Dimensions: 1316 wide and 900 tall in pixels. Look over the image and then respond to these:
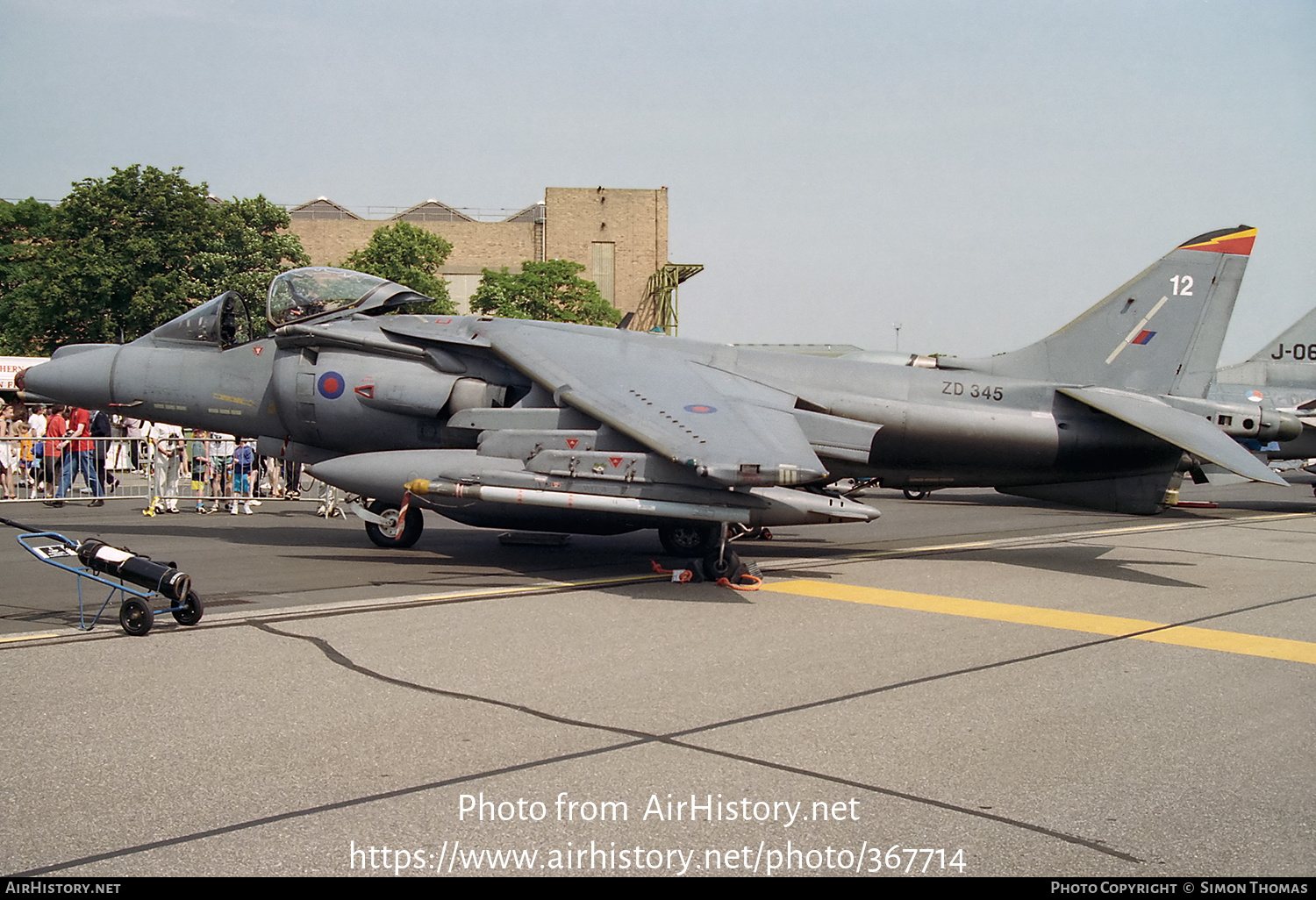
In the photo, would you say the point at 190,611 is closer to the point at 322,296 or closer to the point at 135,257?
the point at 322,296

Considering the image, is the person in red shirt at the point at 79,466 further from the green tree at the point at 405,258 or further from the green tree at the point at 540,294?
the green tree at the point at 540,294

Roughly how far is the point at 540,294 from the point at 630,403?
2013 inches

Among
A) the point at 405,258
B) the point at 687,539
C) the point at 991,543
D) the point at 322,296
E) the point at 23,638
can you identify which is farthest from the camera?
the point at 405,258

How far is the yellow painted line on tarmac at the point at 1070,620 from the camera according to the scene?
26.0ft

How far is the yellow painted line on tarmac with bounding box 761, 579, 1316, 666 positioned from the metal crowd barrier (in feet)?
36.1

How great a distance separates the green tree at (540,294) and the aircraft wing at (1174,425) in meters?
48.5

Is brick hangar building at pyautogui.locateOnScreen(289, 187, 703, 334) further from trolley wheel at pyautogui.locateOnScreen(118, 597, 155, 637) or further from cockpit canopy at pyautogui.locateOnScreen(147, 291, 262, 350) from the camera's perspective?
trolley wheel at pyautogui.locateOnScreen(118, 597, 155, 637)

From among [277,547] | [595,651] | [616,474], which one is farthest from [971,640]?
[277,547]

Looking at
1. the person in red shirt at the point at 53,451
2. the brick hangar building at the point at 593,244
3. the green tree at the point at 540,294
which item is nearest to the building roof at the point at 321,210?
the brick hangar building at the point at 593,244

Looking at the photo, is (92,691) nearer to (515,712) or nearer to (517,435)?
(515,712)

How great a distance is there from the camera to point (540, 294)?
198 feet

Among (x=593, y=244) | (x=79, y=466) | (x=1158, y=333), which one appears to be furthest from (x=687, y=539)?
(x=593, y=244)

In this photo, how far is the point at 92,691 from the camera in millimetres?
6043

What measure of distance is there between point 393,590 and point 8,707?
428 cm
